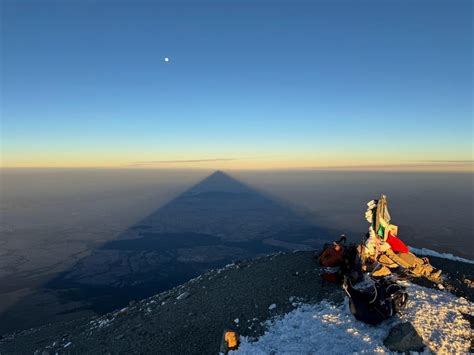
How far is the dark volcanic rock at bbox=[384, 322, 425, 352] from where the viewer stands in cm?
891

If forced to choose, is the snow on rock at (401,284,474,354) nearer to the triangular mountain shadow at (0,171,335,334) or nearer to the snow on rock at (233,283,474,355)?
the snow on rock at (233,283,474,355)

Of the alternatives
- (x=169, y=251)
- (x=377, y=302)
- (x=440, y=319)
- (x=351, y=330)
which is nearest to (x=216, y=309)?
(x=351, y=330)

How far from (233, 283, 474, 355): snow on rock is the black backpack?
0.66 ft

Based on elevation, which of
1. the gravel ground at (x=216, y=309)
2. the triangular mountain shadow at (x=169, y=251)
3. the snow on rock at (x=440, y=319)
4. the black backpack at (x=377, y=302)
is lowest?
the triangular mountain shadow at (x=169, y=251)

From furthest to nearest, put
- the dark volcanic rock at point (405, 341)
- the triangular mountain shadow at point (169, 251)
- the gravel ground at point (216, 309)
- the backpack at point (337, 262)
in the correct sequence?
the triangular mountain shadow at point (169, 251) → the backpack at point (337, 262) → the gravel ground at point (216, 309) → the dark volcanic rock at point (405, 341)

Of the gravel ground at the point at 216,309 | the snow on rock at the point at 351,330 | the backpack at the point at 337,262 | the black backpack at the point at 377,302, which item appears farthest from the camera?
the backpack at the point at 337,262

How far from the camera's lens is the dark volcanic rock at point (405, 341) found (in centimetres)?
891

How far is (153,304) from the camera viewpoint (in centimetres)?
1806

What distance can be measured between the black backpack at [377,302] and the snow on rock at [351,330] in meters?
0.20

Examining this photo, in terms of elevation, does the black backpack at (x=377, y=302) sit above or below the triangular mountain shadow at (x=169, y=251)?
above

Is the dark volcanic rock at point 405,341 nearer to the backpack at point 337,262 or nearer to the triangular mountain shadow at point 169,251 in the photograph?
the backpack at point 337,262

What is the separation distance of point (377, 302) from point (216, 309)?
21.0 ft

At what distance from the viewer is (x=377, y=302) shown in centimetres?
1009

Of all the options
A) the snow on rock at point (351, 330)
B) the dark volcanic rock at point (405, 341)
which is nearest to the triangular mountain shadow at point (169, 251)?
the snow on rock at point (351, 330)
